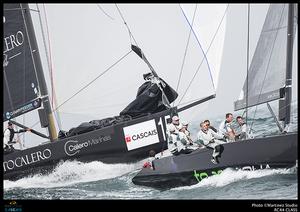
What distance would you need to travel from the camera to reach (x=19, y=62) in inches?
451

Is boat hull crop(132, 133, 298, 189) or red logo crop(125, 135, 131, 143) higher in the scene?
red logo crop(125, 135, 131, 143)

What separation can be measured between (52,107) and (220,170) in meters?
3.97

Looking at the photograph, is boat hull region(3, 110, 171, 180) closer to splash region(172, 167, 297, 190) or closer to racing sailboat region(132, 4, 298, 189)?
racing sailboat region(132, 4, 298, 189)

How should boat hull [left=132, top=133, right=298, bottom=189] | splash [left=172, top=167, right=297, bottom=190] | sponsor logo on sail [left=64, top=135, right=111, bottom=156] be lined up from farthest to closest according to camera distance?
sponsor logo on sail [left=64, top=135, right=111, bottom=156] < splash [left=172, top=167, right=297, bottom=190] < boat hull [left=132, top=133, right=298, bottom=189]

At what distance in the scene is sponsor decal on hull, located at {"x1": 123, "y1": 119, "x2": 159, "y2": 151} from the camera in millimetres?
10672

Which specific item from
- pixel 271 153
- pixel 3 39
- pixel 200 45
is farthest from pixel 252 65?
pixel 3 39

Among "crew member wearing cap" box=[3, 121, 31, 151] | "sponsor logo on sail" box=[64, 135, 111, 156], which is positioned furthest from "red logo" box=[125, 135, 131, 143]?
"crew member wearing cap" box=[3, 121, 31, 151]

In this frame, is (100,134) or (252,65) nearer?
(252,65)

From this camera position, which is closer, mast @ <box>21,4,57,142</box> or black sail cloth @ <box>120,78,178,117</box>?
black sail cloth @ <box>120,78,178,117</box>

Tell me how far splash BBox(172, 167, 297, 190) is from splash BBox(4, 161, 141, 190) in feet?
7.34

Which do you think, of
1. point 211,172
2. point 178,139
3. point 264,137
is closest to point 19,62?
point 178,139
